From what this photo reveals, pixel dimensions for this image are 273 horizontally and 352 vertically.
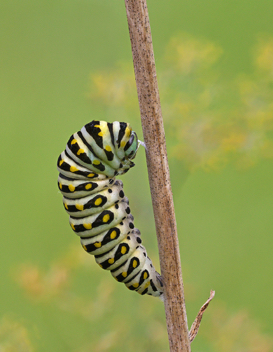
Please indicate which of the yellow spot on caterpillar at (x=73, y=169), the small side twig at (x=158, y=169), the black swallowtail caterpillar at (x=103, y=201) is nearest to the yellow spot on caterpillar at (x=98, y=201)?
the black swallowtail caterpillar at (x=103, y=201)

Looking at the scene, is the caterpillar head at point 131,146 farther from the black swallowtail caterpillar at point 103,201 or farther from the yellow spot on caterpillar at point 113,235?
the yellow spot on caterpillar at point 113,235

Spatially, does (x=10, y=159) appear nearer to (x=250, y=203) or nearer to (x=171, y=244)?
(x=250, y=203)

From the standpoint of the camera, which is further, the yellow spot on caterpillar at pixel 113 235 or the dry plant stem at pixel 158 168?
the yellow spot on caterpillar at pixel 113 235

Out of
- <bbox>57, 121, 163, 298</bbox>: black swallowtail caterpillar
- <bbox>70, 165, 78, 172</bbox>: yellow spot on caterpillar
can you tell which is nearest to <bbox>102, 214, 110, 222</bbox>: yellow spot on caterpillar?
<bbox>57, 121, 163, 298</bbox>: black swallowtail caterpillar

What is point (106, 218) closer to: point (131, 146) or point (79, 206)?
point (79, 206)

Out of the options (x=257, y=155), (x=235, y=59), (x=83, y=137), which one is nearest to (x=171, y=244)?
(x=83, y=137)

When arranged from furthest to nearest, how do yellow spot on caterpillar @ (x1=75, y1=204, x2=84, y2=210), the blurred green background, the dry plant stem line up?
the blurred green background
yellow spot on caterpillar @ (x1=75, y1=204, x2=84, y2=210)
the dry plant stem

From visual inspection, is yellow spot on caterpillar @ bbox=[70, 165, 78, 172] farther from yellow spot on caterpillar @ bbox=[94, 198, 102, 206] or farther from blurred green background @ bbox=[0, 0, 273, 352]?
blurred green background @ bbox=[0, 0, 273, 352]

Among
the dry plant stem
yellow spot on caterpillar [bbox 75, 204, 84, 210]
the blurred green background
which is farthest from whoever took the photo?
the blurred green background
